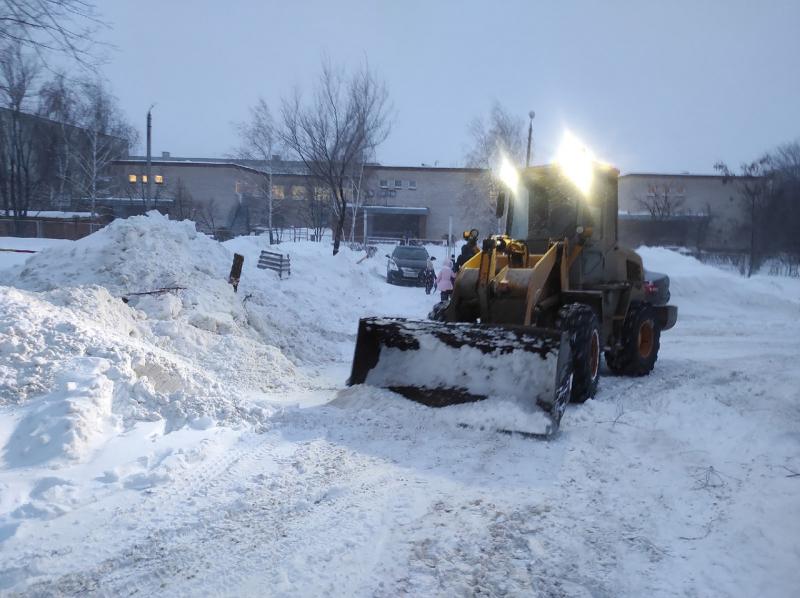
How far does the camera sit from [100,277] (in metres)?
10.0

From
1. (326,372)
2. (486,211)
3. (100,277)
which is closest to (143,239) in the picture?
(100,277)

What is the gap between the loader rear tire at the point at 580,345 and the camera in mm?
6852

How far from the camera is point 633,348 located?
347 inches

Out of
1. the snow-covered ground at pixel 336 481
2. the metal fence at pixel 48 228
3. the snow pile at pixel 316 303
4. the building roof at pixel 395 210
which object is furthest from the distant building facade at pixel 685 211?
the snow-covered ground at pixel 336 481

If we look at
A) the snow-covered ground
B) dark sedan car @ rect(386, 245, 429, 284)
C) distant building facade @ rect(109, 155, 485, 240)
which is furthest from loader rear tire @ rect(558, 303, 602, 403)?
distant building facade @ rect(109, 155, 485, 240)

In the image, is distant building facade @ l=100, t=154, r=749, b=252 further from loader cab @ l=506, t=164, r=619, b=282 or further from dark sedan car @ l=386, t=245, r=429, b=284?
loader cab @ l=506, t=164, r=619, b=282

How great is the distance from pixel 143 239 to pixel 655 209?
146 feet

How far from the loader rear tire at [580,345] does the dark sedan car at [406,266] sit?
1772cm

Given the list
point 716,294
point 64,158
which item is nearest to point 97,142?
point 64,158

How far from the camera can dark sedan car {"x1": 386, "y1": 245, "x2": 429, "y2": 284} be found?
25062 mm

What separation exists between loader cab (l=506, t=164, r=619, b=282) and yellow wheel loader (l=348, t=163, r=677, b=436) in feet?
0.05

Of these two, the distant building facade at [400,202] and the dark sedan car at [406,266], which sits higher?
the distant building facade at [400,202]

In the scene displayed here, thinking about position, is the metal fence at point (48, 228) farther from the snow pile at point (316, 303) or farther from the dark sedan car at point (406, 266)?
the dark sedan car at point (406, 266)

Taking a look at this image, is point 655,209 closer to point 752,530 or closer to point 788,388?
point 788,388
